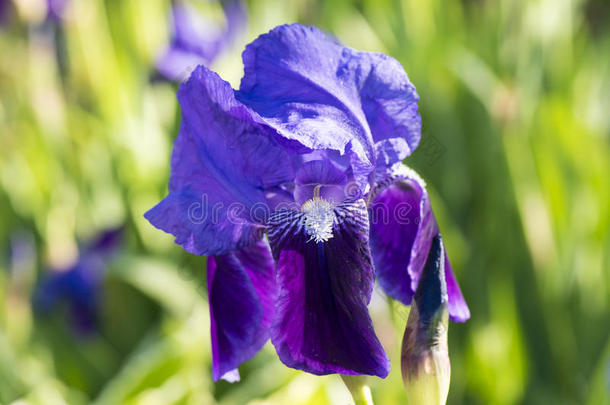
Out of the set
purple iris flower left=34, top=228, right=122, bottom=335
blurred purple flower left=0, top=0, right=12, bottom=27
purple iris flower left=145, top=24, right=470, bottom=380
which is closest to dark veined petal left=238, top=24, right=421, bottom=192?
purple iris flower left=145, top=24, right=470, bottom=380

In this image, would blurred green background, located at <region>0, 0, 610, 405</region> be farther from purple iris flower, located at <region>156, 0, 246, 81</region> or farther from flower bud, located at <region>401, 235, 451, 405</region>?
flower bud, located at <region>401, 235, 451, 405</region>

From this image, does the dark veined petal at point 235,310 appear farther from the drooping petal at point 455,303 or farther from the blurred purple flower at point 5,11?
the blurred purple flower at point 5,11

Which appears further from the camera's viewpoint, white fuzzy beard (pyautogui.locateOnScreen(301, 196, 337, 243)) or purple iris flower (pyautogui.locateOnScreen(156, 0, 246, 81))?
purple iris flower (pyautogui.locateOnScreen(156, 0, 246, 81))

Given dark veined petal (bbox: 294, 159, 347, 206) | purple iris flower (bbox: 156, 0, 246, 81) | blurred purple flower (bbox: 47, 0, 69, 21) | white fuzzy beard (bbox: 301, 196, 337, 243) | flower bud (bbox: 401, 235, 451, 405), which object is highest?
dark veined petal (bbox: 294, 159, 347, 206)

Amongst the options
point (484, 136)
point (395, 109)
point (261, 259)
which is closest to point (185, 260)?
point (484, 136)

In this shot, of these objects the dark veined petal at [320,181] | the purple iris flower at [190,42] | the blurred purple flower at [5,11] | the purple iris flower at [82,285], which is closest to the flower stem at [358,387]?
the dark veined petal at [320,181]

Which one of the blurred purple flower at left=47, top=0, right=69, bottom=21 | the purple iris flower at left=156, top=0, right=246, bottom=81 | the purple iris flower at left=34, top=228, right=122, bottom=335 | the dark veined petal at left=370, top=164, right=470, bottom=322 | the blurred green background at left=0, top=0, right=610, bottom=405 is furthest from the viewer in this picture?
the blurred purple flower at left=47, top=0, right=69, bottom=21
